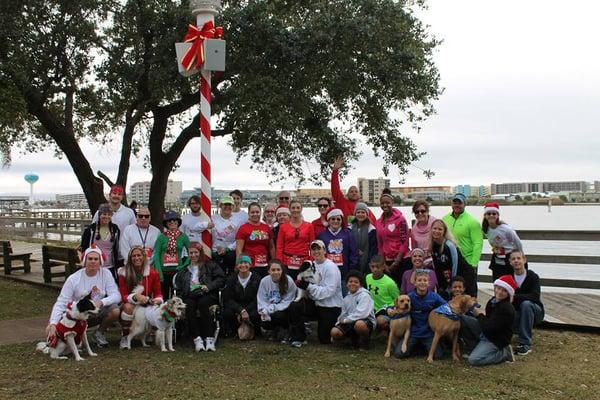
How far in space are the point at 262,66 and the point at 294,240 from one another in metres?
3.32

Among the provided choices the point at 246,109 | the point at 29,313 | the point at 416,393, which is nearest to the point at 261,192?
the point at 246,109

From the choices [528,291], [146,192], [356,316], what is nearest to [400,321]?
[356,316]

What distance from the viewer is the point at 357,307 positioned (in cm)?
679

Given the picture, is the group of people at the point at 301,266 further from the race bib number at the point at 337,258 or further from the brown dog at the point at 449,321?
the brown dog at the point at 449,321

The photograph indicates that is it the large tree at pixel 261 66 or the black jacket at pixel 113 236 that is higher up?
the large tree at pixel 261 66

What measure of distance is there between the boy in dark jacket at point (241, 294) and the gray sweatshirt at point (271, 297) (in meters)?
0.11

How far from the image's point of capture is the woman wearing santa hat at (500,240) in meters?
6.96

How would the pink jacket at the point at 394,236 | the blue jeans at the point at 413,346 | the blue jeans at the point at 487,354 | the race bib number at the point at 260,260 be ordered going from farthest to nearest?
the race bib number at the point at 260,260 < the pink jacket at the point at 394,236 < the blue jeans at the point at 413,346 < the blue jeans at the point at 487,354

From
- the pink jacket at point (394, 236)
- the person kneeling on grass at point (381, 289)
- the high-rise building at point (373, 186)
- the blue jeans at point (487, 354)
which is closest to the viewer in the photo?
the blue jeans at point (487, 354)

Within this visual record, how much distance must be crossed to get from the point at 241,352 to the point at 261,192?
7.12m

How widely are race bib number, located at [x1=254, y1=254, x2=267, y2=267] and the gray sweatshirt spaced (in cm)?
35

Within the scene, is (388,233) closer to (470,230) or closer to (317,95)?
(470,230)

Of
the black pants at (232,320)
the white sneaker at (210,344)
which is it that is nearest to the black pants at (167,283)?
the black pants at (232,320)

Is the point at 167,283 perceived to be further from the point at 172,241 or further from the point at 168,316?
the point at 168,316
